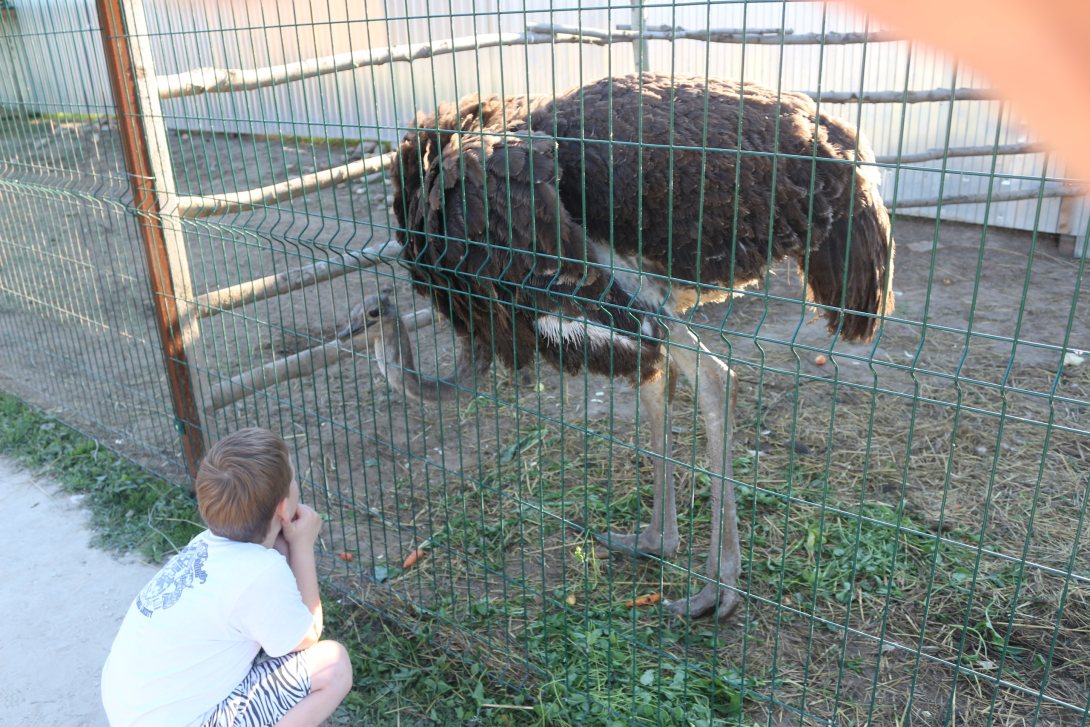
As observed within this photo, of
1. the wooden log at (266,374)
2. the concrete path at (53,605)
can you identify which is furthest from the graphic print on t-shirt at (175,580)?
the wooden log at (266,374)

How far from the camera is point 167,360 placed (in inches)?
147

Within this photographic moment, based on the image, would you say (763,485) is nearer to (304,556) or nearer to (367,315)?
(367,315)

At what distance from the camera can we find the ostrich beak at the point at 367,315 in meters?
3.71

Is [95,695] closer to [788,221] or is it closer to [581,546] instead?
[581,546]

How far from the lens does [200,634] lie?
203 centimetres

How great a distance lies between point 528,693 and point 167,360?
198cm

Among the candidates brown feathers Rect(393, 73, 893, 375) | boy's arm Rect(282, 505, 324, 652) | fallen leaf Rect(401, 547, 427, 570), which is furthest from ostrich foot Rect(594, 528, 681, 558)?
boy's arm Rect(282, 505, 324, 652)

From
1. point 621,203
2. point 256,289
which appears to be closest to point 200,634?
point 621,203

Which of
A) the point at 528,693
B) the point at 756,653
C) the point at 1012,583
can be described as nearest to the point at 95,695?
the point at 528,693

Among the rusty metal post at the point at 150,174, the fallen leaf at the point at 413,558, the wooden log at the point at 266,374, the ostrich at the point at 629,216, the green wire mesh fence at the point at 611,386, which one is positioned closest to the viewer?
the green wire mesh fence at the point at 611,386

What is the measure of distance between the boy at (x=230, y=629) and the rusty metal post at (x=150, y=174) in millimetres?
1601

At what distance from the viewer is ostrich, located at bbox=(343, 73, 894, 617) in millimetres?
2695

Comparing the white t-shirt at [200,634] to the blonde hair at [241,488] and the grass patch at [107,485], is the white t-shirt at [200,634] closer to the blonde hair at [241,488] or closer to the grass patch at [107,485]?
the blonde hair at [241,488]

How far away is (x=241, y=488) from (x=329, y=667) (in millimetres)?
488
